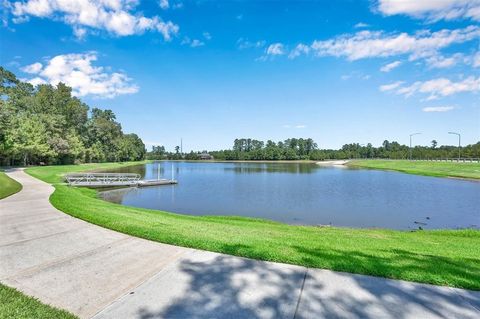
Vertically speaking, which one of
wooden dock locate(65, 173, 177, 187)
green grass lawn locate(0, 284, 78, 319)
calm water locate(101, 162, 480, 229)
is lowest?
calm water locate(101, 162, 480, 229)

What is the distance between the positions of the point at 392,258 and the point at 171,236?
448cm

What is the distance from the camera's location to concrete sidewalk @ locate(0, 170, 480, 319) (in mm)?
3531

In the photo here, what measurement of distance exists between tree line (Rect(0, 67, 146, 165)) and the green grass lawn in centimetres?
3693

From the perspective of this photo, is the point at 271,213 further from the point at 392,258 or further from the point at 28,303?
the point at 28,303

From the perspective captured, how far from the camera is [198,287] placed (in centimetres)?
413

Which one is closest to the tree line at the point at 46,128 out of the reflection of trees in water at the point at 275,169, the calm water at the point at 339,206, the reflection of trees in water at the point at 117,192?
the reflection of trees in water at the point at 117,192

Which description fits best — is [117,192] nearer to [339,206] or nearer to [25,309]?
[339,206]

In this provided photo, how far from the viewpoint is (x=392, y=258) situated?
18.0ft

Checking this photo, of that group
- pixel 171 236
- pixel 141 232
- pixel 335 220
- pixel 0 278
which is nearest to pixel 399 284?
pixel 171 236

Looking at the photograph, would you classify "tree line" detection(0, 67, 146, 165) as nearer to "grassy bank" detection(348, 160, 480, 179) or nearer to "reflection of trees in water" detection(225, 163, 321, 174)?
"reflection of trees in water" detection(225, 163, 321, 174)

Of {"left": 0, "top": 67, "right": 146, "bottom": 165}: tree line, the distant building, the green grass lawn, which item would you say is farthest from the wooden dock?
Answer: the distant building

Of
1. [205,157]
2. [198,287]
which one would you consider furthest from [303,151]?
[198,287]

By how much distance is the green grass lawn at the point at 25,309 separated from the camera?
331 centimetres

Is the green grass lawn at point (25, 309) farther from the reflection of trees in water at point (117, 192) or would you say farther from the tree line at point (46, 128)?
the tree line at point (46, 128)
